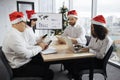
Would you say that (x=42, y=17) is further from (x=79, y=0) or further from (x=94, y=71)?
(x=94, y=71)

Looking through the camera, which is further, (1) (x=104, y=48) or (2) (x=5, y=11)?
(2) (x=5, y=11)

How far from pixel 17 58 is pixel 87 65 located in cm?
96

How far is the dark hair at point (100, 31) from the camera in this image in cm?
203

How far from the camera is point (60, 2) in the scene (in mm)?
5910

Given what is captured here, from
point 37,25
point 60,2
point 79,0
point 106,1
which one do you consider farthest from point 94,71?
point 60,2

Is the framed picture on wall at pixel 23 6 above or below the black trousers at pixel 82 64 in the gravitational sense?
above

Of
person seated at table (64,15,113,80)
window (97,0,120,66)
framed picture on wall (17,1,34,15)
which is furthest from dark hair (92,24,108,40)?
framed picture on wall (17,1,34,15)

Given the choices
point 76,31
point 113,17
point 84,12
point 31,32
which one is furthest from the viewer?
point 84,12

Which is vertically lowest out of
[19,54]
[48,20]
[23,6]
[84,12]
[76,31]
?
[19,54]

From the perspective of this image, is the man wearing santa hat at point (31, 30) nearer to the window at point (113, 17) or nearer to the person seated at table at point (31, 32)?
the person seated at table at point (31, 32)

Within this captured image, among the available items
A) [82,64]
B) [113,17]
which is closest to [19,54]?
[82,64]

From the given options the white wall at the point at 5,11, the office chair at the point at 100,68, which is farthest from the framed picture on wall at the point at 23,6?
the office chair at the point at 100,68

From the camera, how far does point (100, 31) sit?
6.81 ft

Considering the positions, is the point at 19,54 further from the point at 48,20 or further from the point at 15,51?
the point at 48,20
